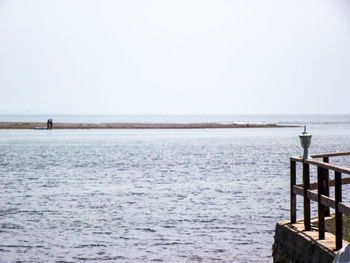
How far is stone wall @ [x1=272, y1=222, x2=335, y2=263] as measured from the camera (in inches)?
394

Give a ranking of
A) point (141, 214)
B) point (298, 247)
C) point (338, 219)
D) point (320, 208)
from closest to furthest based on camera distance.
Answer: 1. point (338, 219)
2. point (320, 208)
3. point (298, 247)
4. point (141, 214)

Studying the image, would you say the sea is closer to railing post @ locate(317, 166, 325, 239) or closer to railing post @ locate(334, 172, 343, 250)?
railing post @ locate(317, 166, 325, 239)

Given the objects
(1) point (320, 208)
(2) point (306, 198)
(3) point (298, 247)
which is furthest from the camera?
(2) point (306, 198)

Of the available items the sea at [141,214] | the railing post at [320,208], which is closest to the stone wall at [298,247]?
the railing post at [320,208]

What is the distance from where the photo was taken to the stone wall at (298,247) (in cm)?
1000

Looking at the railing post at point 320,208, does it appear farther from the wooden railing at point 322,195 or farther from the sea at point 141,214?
the sea at point 141,214

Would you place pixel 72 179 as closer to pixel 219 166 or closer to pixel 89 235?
pixel 219 166

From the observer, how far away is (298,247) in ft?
36.3

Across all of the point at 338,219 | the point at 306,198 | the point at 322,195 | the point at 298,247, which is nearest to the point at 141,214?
the point at 306,198

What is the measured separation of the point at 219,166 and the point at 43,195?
2030cm

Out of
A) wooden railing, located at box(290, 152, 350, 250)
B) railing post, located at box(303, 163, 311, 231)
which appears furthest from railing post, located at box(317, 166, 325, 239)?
railing post, located at box(303, 163, 311, 231)

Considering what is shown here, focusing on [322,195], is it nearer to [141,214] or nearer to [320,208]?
[320,208]

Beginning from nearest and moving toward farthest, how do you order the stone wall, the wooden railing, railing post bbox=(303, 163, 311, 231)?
the wooden railing, the stone wall, railing post bbox=(303, 163, 311, 231)

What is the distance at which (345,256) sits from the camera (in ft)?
26.0
